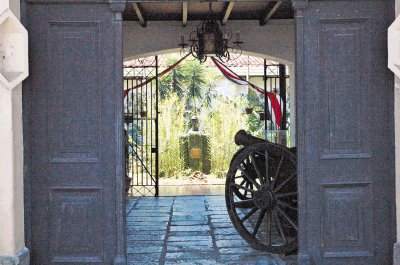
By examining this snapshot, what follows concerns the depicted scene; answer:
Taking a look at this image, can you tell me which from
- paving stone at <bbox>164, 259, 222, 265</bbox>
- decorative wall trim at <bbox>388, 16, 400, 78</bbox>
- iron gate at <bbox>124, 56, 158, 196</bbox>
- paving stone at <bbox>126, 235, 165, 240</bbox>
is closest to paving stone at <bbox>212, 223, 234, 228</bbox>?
paving stone at <bbox>126, 235, 165, 240</bbox>

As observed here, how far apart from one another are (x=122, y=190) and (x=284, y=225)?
78.9 inches

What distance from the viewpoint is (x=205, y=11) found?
32.6ft

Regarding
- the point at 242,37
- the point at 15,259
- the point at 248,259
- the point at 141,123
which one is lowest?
the point at 248,259

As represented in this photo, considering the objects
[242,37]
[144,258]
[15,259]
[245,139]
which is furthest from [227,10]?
[15,259]

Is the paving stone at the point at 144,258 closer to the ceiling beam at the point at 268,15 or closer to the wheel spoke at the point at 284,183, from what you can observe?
the wheel spoke at the point at 284,183

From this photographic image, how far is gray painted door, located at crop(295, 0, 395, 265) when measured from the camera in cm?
530

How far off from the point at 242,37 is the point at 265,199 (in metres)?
4.92

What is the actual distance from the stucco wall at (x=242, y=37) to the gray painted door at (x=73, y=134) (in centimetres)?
525

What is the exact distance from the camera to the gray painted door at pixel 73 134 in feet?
17.2

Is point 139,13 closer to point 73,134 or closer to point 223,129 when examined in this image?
point 73,134

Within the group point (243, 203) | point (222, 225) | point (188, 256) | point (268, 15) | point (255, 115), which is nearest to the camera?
point (188, 256)

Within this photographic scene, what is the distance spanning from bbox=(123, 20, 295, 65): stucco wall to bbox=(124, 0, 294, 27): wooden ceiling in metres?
0.13

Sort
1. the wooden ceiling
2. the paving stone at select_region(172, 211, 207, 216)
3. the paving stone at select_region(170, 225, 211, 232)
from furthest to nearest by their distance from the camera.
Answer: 1. the wooden ceiling
2. the paving stone at select_region(172, 211, 207, 216)
3. the paving stone at select_region(170, 225, 211, 232)

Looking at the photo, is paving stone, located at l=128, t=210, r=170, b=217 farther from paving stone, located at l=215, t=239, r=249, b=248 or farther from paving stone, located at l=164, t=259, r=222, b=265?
paving stone, located at l=164, t=259, r=222, b=265
